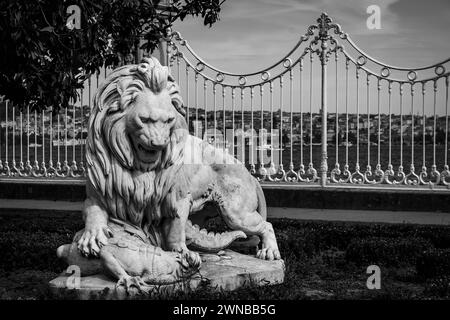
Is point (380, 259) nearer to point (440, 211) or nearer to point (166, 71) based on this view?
point (166, 71)

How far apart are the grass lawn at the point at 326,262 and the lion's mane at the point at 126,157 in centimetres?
68

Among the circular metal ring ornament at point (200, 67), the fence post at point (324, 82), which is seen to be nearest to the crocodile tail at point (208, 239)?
the fence post at point (324, 82)

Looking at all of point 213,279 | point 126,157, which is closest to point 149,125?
point 126,157

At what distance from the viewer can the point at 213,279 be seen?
4.62 meters

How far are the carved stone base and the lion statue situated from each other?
0.68ft

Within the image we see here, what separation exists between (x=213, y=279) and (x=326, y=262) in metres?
2.00

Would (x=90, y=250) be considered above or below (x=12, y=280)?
above

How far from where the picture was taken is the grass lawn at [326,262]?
4.98 metres

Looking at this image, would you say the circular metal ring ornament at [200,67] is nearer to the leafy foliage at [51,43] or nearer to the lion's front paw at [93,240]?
the leafy foliage at [51,43]

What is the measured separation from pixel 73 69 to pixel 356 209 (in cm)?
472

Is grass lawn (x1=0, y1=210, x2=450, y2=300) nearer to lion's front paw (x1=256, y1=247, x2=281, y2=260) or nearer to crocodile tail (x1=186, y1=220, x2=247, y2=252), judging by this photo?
lion's front paw (x1=256, y1=247, x2=281, y2=260)
